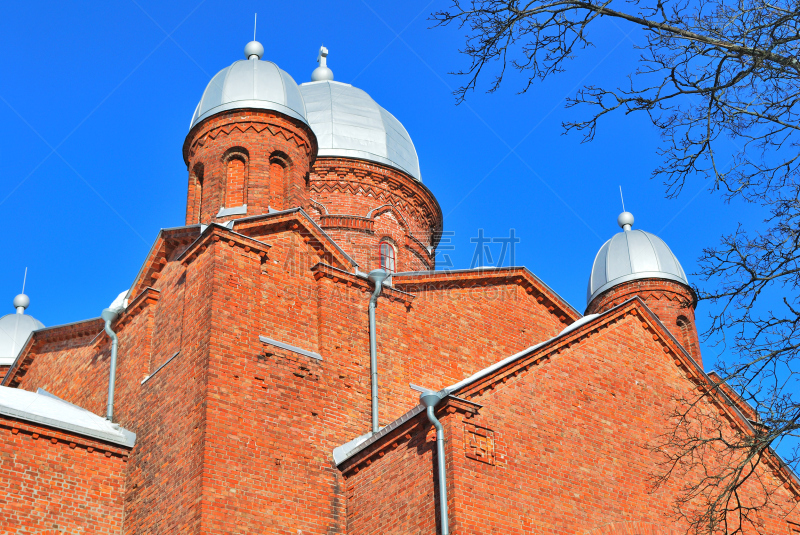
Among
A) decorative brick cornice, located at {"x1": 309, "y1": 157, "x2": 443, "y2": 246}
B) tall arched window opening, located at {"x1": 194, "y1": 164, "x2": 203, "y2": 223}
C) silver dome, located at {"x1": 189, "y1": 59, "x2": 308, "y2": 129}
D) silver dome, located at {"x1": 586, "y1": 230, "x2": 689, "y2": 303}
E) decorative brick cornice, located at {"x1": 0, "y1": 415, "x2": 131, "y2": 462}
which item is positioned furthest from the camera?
decorative brick cornice, located at {"x1": 309, "y1": 157, "x2": 443, "y2": 246}

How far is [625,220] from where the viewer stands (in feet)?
73.3

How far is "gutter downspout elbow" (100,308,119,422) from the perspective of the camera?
13.7 metres

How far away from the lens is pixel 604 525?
11.0 metres

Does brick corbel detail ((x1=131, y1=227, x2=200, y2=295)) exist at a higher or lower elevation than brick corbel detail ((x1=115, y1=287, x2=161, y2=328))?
higher

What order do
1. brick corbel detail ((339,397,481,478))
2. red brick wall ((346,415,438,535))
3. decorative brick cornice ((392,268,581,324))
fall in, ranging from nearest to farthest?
red brick wall ((346,415,438,535)), brick corbel detail ((339,397,481,478)), decorative brick cornice ((392,268,581,324))

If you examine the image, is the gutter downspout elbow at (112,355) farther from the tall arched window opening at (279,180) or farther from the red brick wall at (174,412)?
the tall arched window opening at (279,180)

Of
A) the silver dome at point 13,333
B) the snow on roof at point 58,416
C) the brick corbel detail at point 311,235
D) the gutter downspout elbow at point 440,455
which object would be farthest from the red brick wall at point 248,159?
the silver dome at point 13,333

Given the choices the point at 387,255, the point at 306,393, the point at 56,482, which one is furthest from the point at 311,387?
the point at 387,255

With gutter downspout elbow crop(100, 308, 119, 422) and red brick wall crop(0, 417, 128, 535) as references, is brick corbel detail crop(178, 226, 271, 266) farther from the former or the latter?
red brick wall crop(0, 417, 128, 535)

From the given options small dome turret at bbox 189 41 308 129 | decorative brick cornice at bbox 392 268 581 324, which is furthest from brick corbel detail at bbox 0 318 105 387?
decorative brick cornice at bbox 392 268 581 324

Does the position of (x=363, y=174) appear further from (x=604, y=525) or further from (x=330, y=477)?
(x=604, y=525)

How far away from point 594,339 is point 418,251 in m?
8.90

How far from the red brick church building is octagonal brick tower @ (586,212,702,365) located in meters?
4.62

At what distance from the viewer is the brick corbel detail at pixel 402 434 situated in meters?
10.5
